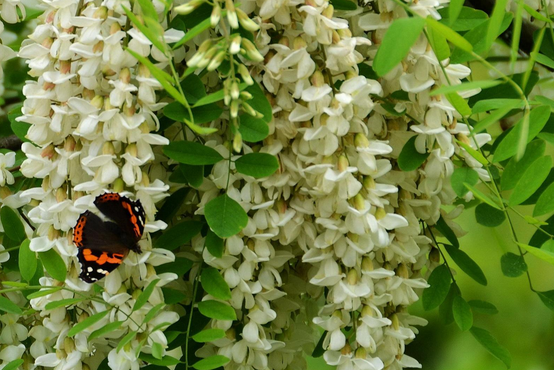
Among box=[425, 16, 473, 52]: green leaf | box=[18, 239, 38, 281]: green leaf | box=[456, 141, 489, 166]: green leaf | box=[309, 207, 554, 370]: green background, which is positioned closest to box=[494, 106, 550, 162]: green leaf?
box=[456, 141, 489, 166]: green leaf

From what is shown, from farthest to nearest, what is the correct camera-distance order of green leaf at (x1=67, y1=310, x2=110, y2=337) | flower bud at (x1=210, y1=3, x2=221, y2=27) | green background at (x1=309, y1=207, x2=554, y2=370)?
green background at (x1=309, y1=207, x2=554, y2=370)
green leaf at (x1=67, y1=310, x2=110, y2=337)
flower bud at (x1=210, y1=3, x2=221, y2=27)

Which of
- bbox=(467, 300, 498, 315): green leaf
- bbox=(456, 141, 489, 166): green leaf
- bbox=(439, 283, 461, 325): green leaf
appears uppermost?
bbox=(456, 141, 489, 166): green leaf

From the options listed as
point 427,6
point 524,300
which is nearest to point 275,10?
point 427,6

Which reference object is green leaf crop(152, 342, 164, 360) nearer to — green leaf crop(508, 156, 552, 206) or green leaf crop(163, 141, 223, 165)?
green leaf crop(163, 141, 223, 165)

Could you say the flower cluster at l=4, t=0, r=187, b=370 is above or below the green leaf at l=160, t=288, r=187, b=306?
above

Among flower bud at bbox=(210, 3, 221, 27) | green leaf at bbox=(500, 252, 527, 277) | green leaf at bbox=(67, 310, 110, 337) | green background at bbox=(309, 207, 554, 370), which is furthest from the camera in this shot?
green background at bbox=(309, 207, 554, 370)

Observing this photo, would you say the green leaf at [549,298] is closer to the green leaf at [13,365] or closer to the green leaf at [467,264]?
the green leaf at [467,264]
